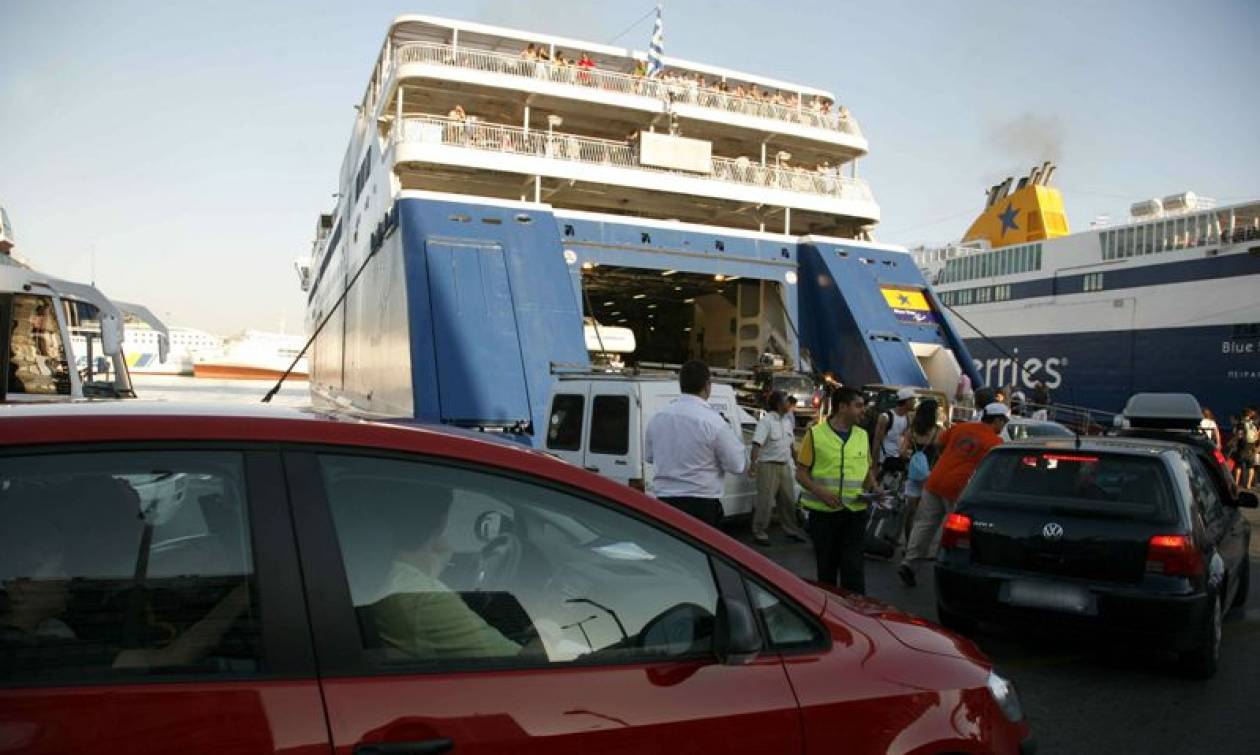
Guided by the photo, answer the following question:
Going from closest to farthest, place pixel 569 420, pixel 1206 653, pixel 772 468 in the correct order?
pixel 1206 653 < pixel 569 420 < pixel 772 468

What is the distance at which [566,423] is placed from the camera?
8984mm

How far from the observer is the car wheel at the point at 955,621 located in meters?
5.38

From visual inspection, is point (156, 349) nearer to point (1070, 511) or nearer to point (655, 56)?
point (655, 56)

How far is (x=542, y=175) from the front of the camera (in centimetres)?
1574

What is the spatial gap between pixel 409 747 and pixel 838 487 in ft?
13.5

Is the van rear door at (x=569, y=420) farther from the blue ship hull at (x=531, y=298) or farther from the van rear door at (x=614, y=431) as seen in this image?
the blue ship hull at (x=531, y=298)

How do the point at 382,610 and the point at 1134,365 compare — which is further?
the point at 1134,365

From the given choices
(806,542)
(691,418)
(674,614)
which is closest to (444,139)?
(806,542)

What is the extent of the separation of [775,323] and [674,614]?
15.7m

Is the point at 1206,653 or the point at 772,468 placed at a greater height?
the point at 772,468

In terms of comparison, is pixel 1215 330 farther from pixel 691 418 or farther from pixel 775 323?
pixel 691 418

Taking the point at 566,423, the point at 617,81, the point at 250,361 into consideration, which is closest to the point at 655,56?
the point at 617,81

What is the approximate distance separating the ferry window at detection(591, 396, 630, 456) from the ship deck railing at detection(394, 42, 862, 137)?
32.1 ft

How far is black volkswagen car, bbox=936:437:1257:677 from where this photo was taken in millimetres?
4703
